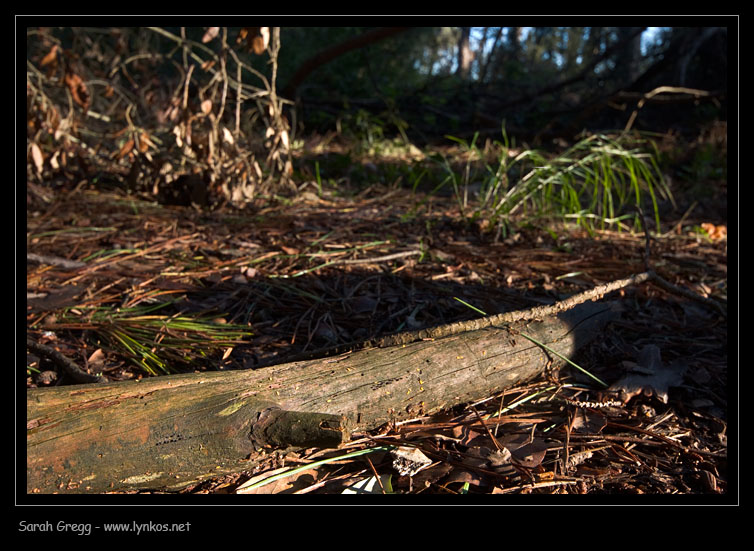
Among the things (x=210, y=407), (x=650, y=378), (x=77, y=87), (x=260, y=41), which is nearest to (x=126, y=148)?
(x=77, y=87)

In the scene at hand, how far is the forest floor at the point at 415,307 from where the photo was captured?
1.43 metres

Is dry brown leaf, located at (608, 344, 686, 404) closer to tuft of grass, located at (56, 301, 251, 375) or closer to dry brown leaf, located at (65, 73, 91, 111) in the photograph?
tuft of grass, located at (56, 301, 251, 375)

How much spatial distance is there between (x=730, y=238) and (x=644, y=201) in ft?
9.05

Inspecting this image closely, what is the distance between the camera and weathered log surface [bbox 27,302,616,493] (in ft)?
3.92

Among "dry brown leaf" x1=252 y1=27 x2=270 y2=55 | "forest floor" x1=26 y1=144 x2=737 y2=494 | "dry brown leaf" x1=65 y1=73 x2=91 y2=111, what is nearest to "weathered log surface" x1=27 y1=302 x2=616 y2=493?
"forest floor" x1=26 y1=144 x2=737 y2=494

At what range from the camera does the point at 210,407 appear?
1.30 metres

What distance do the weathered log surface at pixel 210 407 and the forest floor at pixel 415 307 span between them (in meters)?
0.09

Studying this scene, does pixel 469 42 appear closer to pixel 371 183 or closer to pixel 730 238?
pixel 371 183

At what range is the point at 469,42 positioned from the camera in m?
14.2

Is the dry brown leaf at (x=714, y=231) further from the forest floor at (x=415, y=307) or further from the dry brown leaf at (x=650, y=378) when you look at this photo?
the dry brown leaf at (x=650, y=378)

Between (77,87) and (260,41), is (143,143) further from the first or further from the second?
(260,41)

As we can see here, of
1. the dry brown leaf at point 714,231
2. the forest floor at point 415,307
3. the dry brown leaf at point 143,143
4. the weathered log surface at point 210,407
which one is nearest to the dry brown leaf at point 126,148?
the dry brown leaf at point 143,143
